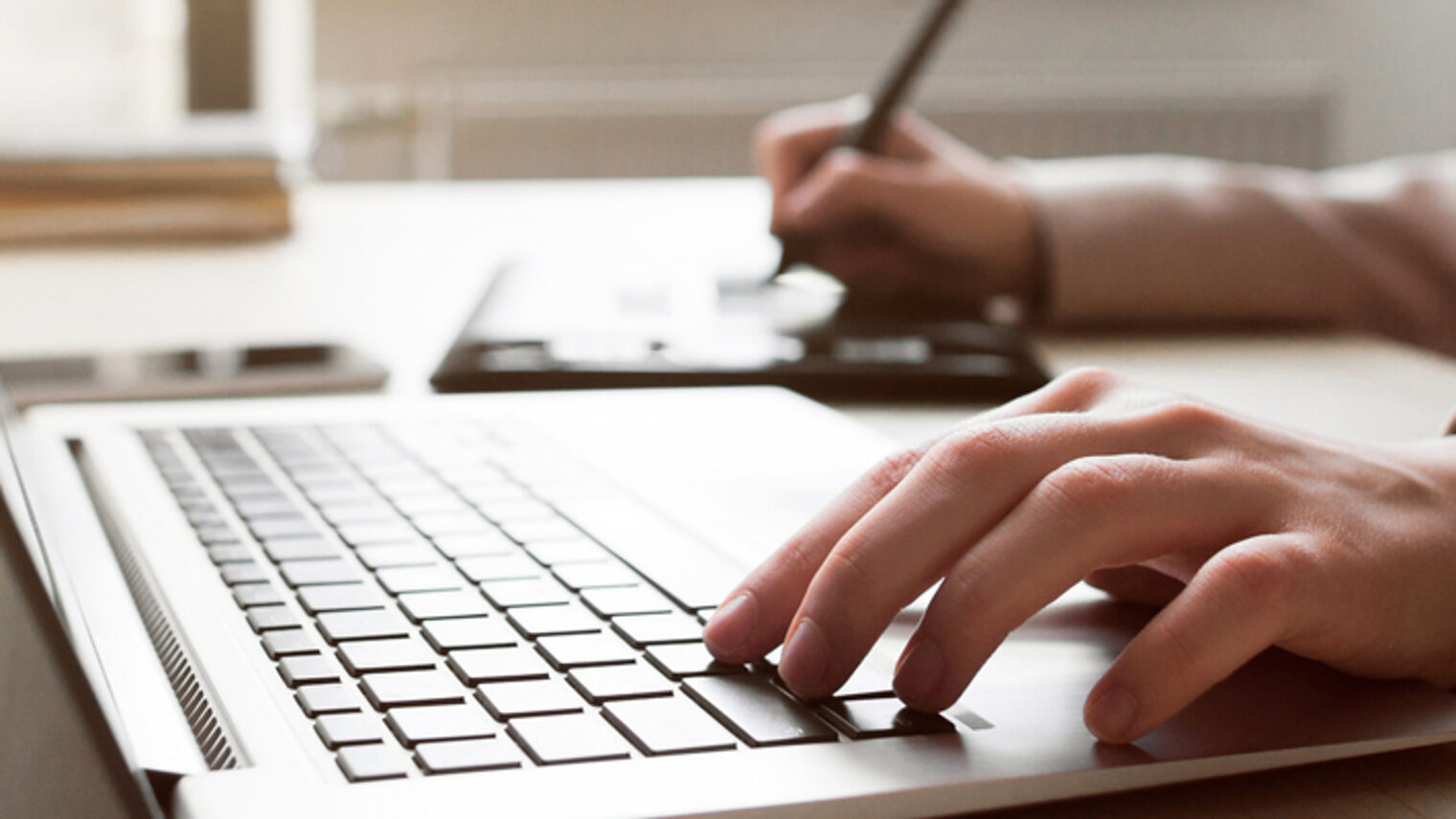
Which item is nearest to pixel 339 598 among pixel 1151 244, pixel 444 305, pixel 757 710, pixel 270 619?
pixel 270 619

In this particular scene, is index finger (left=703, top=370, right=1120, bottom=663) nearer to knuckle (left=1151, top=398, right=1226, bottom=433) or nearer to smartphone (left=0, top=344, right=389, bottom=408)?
knuckle (left=1151, top=398, right=1226, bottom=433)

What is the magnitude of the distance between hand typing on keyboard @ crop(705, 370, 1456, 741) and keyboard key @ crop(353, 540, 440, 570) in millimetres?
108

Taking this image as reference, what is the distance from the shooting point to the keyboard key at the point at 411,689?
0.97ft

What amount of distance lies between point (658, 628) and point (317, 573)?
102 millimetres

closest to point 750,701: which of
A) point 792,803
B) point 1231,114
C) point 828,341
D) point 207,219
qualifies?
point 792,803

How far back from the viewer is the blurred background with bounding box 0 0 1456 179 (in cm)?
289

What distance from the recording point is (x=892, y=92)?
0.98 metres

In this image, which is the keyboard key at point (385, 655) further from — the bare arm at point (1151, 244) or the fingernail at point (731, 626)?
the bare arm at point (1151, 244)

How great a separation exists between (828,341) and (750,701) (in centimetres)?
44

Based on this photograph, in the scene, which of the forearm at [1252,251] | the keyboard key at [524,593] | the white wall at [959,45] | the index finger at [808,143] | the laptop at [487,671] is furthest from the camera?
the white wall at [959,45]

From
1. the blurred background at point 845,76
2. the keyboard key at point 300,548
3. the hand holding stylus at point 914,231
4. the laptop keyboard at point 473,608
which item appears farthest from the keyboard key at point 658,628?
the blurred background at point 845,76

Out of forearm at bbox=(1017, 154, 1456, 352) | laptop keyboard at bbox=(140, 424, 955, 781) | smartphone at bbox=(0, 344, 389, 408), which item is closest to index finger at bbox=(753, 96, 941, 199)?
forearm at bbox=(1017, 154, 1456, 352)

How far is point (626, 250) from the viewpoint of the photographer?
3.22ft

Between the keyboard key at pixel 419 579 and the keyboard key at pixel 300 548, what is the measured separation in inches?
1.0
